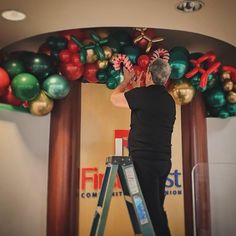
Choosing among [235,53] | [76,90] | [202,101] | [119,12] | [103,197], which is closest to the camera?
[103,197]

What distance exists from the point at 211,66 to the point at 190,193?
1278mm

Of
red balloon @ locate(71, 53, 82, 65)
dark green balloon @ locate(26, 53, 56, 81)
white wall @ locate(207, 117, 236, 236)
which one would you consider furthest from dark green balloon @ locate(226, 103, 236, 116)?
dark green balloon @ locate(26, 53, 56, 81)

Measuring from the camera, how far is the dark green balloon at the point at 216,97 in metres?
3.11

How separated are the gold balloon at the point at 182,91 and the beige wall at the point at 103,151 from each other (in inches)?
21.5

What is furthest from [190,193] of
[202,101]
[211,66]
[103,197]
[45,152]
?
[103,197]

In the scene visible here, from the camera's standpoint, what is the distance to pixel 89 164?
307cm

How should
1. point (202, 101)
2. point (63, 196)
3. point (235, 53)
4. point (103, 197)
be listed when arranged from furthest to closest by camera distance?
point (235, 53)
point (202, 101)
point (63, 196)
point (103, 197)

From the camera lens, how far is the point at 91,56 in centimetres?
273

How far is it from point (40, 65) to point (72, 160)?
0.90 metres

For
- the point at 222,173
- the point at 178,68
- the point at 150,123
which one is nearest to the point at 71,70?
the point at 178,68

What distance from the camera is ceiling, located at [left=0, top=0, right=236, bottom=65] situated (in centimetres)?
222

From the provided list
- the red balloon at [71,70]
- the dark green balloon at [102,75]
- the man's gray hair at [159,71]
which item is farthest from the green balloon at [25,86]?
the man's gray hair at [159,71]

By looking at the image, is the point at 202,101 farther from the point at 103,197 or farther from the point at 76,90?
the point at 103,197

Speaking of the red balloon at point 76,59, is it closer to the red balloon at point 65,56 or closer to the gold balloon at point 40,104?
the red balloon at point 65,56
